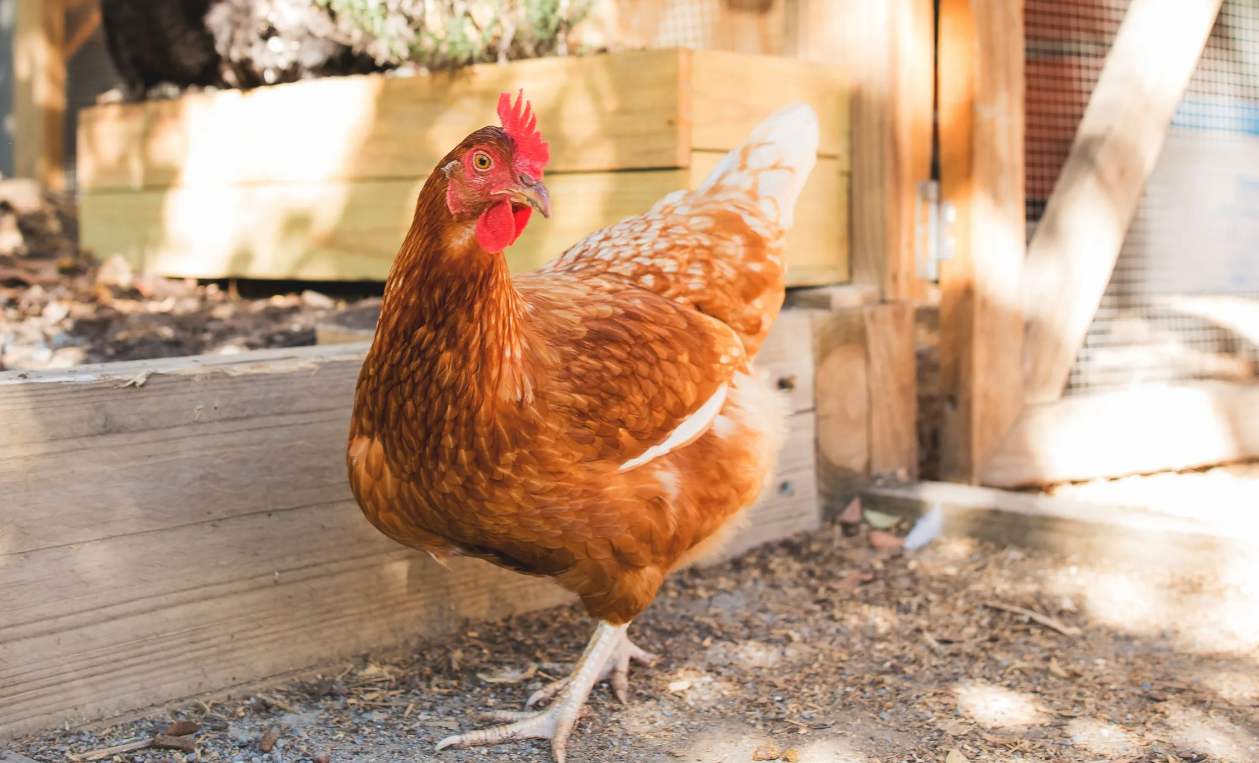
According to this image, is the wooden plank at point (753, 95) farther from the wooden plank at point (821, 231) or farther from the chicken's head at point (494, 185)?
the chicken's head at point (494, 185)

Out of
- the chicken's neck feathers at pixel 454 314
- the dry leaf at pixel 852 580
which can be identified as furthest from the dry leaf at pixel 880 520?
the chicken's neck feathers at pixel 454 314

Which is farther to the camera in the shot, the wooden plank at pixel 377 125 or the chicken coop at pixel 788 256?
the wooden plank at pixel 377 125

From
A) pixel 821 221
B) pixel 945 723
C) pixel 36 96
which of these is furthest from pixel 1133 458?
pixel 36 96

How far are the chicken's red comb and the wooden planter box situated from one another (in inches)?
43.5

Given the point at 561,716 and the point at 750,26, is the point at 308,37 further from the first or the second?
the point at 561,716

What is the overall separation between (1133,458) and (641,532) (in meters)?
2.32

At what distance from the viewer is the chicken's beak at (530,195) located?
1.62 m

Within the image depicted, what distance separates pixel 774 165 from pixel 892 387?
3.55 ft

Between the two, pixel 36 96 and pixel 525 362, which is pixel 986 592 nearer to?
pixel 525 362

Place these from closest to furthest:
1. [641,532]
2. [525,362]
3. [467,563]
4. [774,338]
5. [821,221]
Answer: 1. [525,362]
2. [641,532]
3. [467,563]
4. [774,338]
5. [821,221]

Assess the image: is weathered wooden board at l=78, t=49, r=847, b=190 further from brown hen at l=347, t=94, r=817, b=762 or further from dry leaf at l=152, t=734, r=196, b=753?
dry leaf at l=152, t=734, r=196, b=753

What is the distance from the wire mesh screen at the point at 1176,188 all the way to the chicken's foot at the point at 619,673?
208 cm

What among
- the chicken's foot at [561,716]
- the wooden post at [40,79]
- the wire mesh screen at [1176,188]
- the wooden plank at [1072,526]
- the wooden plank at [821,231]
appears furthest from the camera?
the wooden post at [40,79]

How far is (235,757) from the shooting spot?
1.87 m
